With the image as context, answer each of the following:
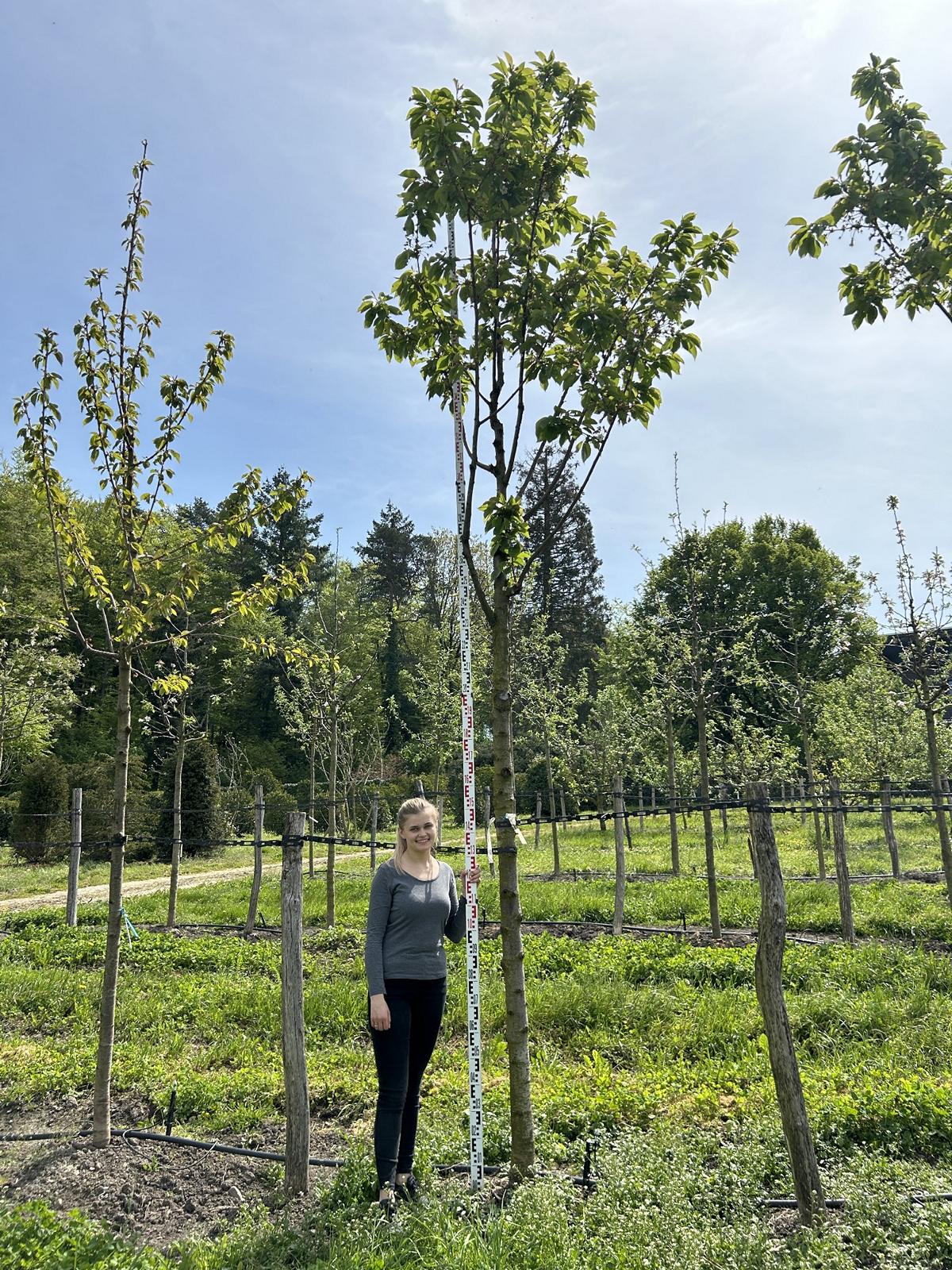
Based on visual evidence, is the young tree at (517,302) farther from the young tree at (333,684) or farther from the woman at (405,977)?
the young tree at (333,684)

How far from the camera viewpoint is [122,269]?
5348mm

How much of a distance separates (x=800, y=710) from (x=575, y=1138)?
31.5 feet

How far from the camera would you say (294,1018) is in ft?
13.5

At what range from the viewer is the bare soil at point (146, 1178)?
3906 millimetres

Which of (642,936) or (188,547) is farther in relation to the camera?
(642,936)

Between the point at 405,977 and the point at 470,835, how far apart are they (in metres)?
0.79

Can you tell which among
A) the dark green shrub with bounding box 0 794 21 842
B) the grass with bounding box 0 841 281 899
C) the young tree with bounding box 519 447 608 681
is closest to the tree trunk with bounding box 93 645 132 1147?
the grass with bounding box 0 841 281 899

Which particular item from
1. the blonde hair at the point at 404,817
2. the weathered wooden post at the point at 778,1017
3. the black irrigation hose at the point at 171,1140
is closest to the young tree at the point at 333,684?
the black irrigation hose at the point at 171,1140

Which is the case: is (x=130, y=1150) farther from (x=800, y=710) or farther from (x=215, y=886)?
(x=215, y=886)

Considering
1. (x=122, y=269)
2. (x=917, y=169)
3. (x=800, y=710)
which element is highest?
(x=122, y=269)

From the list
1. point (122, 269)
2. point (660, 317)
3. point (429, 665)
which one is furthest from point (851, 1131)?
point (429, 665)

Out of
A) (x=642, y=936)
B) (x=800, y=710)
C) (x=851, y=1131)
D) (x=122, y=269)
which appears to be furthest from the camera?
(x=800, y=710)

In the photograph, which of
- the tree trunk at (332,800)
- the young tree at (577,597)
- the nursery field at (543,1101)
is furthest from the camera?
the young tree at (577,597)

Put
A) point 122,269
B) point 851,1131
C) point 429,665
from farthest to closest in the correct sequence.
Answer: point 429,665 < point 122,269 < point 851,1131
